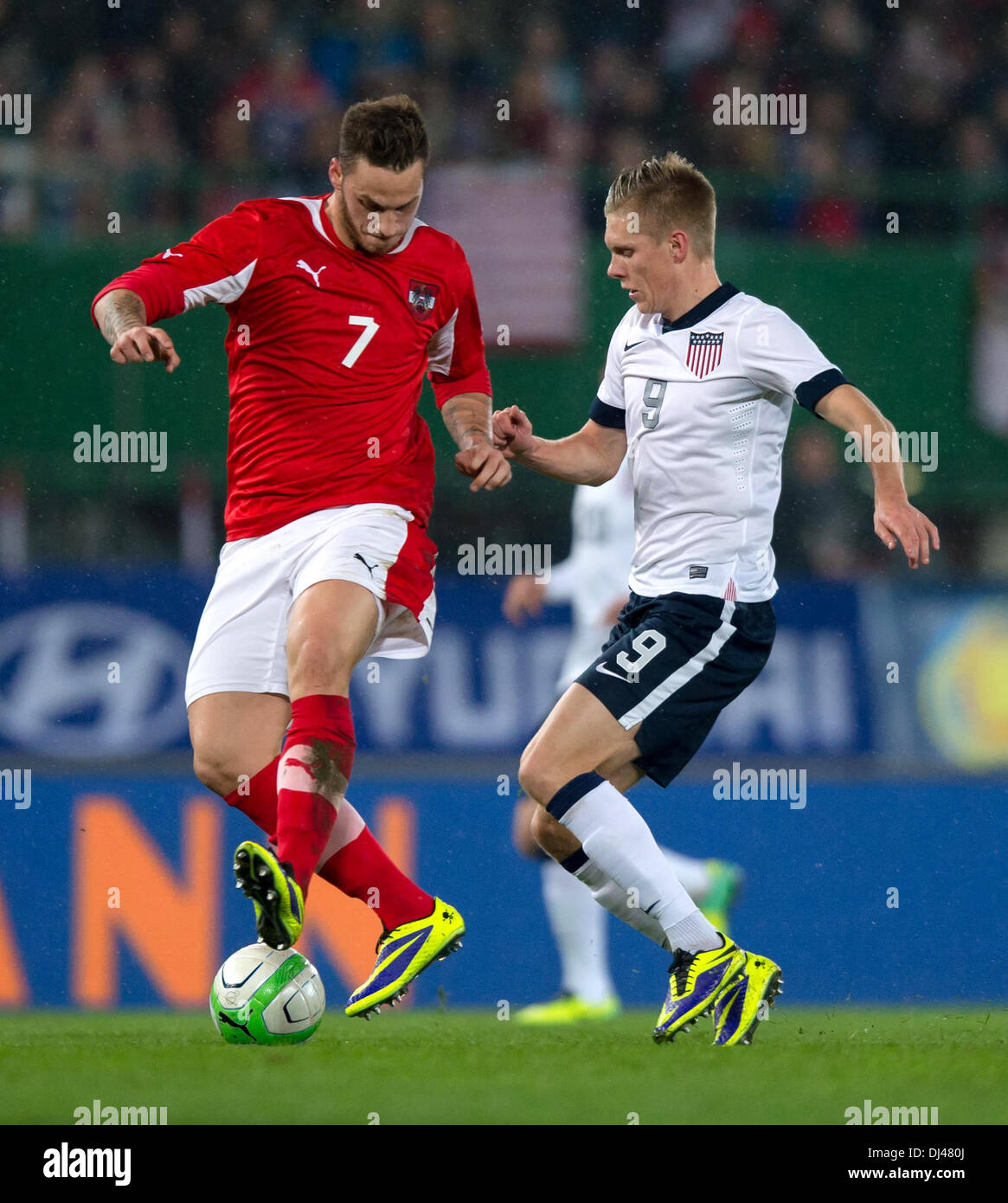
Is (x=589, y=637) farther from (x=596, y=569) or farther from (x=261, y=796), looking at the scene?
(x=261, y=796)

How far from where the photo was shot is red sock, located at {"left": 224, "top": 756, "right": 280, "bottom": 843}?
A: 4.67 m

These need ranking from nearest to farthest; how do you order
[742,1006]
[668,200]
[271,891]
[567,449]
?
[271,891]
[742,1006]
[668,200]
[567,449]

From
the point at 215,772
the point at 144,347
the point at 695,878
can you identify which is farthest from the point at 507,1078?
the point at 695,878

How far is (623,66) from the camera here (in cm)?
1135

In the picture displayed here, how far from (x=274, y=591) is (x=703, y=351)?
1279 mm

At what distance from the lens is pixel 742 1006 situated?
436 cm

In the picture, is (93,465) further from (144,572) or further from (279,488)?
(279,488)

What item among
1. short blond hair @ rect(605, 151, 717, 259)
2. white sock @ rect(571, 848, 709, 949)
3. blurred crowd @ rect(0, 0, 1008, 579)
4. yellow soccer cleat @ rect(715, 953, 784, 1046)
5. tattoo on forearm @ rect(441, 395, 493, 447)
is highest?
blurred crowd @ rect(0, 0, 1008, 579)

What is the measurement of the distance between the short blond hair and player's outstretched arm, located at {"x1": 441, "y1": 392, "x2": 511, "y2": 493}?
0.71 metres

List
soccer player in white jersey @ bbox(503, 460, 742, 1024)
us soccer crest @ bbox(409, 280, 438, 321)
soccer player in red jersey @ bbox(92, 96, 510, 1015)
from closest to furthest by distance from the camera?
1. soccer player in red jersey @ bbox(92, 96, 510, 1015)
2. us soccer crest @ bbox(409, 280, 438, 321)
3. soccer player in white jersey @ bbox(503, 460, 742, 1024)

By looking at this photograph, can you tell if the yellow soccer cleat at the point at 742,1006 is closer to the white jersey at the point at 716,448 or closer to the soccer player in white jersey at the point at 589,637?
the white jersey at the point at 716,448

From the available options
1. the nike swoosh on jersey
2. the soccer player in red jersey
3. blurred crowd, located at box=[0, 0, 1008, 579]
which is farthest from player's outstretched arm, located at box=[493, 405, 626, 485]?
blurred crowd, located at box=[0, 0, 1008, 579]

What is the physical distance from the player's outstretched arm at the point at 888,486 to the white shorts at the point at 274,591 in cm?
119

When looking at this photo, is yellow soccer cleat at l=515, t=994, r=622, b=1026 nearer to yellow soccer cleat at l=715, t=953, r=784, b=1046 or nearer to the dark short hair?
yellow soccer cleat at l=715, t=953, r=784, b=1046
